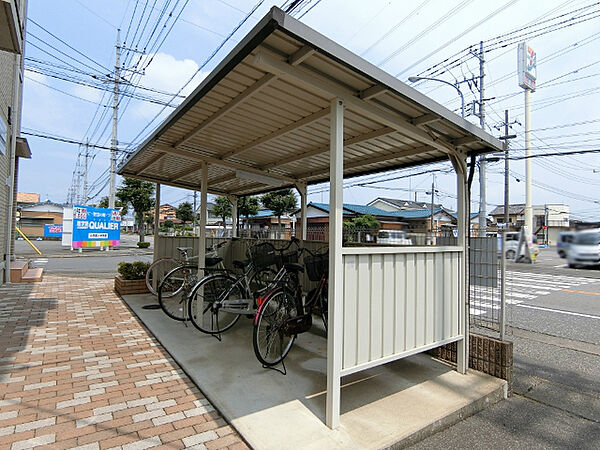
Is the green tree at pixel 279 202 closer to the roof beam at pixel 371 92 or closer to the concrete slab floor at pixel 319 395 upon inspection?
the concrete slab floor at pixel 319 395

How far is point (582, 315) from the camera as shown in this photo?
6113 millimetres

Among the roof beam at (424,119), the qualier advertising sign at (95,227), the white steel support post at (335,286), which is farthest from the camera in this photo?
the qualier advertising sign at (95,227)

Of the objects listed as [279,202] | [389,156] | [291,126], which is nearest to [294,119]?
[291,126]

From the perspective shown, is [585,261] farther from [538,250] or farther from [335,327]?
[335,327]

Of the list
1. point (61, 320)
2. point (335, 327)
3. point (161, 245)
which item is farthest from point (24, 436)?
point (161, 245)

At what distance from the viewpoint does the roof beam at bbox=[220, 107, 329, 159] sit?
2.79m

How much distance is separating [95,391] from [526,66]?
3232 millimetres

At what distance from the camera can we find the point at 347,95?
230 cm

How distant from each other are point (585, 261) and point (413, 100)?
2.22 m

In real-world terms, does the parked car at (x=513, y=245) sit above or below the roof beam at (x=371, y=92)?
below

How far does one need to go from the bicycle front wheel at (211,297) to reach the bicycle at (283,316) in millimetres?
808

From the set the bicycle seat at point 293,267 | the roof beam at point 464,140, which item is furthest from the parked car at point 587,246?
the bicycle seat at point 293,267

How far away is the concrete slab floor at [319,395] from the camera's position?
2.14m

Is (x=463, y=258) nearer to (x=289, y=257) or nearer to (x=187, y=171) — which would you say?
(x=289, y=257)
